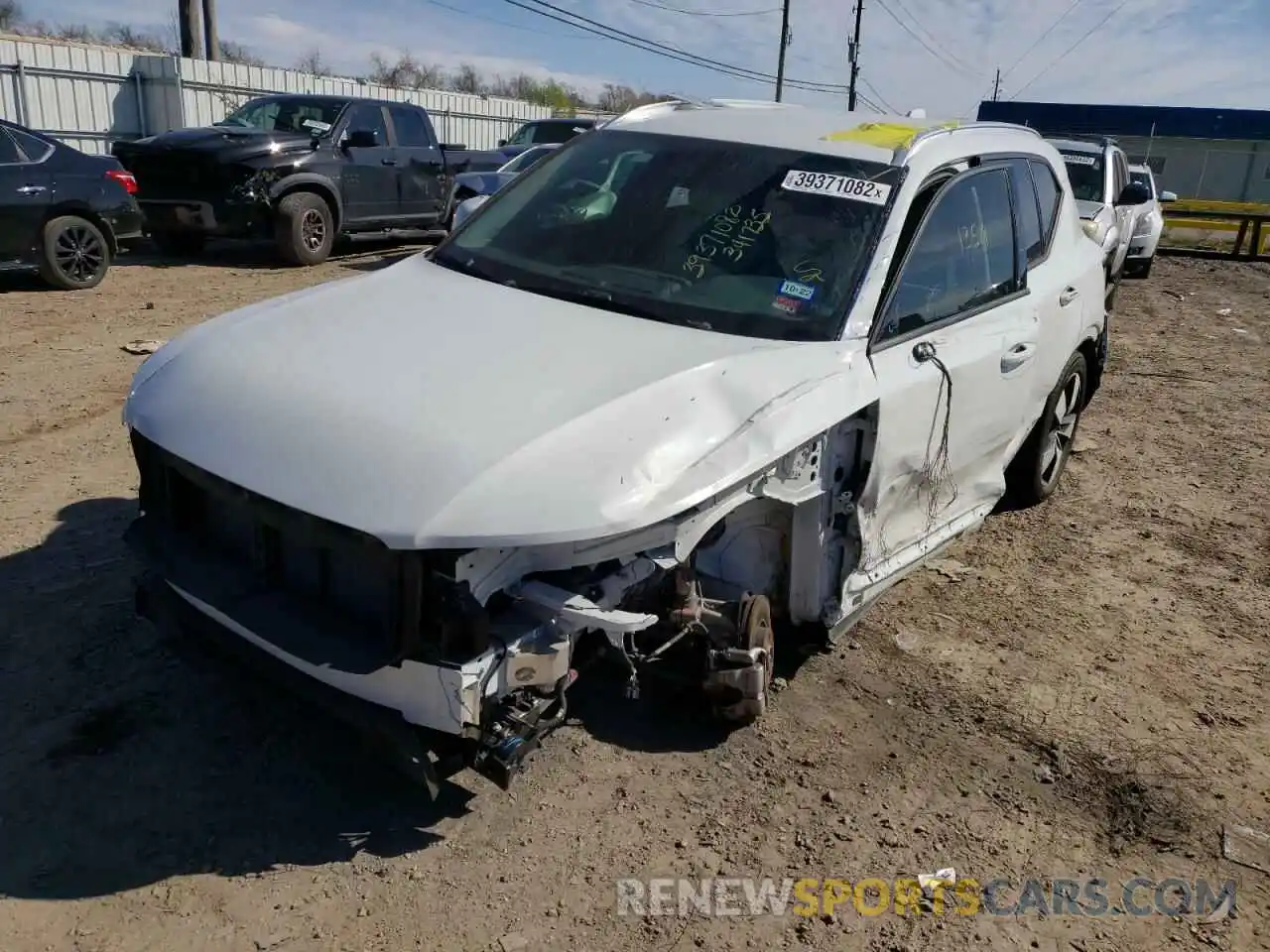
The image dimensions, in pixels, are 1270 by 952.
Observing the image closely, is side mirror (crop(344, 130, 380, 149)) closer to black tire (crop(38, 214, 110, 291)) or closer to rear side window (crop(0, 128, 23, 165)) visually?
black tire (crop(38, 214, 110, 291))

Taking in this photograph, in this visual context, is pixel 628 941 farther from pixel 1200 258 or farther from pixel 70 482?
pixel 1200 258

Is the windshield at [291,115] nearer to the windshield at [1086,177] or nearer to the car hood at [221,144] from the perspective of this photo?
the car hood at [221,144]

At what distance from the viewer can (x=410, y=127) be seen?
43.7ft

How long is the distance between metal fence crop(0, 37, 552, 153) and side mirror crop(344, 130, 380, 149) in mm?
8205

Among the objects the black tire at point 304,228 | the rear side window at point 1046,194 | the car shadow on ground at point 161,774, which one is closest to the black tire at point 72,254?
the black tire at point 304,228

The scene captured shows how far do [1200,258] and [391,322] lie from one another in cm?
1861

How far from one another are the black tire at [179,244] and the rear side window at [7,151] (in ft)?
8.60

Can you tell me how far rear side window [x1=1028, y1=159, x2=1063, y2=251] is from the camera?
4.84 metres

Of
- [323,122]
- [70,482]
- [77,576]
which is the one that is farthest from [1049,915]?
[323,122]

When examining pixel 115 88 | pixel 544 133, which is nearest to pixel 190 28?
pixel 115 88

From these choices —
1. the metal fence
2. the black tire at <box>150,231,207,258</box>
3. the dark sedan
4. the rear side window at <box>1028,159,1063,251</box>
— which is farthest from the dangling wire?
the metal fence

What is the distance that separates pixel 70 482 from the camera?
5.07 m

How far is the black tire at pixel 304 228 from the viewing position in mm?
11516

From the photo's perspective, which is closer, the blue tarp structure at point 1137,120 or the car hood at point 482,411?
the car hood at point 482,411
